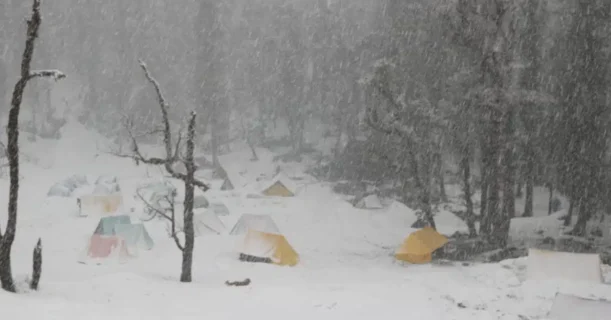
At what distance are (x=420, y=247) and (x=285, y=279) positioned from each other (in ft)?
17.7

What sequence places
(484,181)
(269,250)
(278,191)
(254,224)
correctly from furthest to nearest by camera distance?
(278,191) → (254,224) → (484,181) → (269,250)

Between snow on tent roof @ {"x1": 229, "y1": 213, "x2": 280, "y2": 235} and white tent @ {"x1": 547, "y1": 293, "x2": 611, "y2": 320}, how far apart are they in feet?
42.8

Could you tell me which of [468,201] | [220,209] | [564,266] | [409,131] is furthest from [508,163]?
[220,209]

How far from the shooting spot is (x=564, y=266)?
47.4 ft

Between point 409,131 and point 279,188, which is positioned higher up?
point 409,131

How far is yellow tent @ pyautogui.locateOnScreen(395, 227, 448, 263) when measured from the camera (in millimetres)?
18797

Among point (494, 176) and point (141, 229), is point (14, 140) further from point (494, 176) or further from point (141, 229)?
point (494, 176)

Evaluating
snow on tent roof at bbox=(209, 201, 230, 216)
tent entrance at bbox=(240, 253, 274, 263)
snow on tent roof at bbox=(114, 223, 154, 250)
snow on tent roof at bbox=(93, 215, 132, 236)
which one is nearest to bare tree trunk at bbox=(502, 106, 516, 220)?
tent entrance at bbox=(240, 253, 274, 263)

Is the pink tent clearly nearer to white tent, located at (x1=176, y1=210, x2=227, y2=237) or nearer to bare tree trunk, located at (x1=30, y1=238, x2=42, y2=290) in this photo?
white tent, located at (x1=176, y1=210, x2=227, y2=237)

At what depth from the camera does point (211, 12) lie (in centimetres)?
4625

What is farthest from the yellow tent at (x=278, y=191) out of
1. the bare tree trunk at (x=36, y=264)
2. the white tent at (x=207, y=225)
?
the bare tree trunk at (x=36, y=264)

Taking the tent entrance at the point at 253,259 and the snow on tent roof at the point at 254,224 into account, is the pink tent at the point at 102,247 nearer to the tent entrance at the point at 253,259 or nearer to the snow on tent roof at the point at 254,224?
the tent entrance at the point at 253,259

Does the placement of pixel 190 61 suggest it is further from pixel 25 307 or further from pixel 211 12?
pixel 25 307

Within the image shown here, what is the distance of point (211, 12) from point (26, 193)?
2190cm
